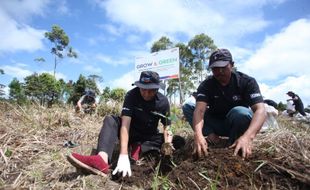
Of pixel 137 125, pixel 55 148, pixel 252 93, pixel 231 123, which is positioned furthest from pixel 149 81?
pixel 55 148

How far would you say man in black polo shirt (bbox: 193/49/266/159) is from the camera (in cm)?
276

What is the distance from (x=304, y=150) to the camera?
2.50 meters

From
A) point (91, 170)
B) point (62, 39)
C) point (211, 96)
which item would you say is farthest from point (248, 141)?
point (62, 39)

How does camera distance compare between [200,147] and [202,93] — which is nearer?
[200,147]

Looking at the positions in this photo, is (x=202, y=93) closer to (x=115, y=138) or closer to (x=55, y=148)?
(x=115, y=138)

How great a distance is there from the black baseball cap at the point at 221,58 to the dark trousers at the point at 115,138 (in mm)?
1143

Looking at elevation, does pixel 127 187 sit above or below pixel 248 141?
below

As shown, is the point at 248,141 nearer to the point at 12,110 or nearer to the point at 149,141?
the point at 149,141

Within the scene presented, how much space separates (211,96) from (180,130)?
142 centimetres

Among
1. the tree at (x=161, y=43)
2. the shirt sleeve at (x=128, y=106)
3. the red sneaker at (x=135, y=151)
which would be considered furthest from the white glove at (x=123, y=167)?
the tree at (x=161, y=43)

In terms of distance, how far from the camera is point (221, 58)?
2848 mm

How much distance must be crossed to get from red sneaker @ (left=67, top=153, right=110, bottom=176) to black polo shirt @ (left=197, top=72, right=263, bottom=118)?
1138 mm

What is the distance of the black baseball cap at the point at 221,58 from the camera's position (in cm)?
282

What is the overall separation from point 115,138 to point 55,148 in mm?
1085
